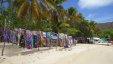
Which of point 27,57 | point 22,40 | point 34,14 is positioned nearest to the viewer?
point 27,57

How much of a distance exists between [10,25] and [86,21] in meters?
49.4

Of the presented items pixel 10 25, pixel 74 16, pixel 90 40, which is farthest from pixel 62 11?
pixel 90 40

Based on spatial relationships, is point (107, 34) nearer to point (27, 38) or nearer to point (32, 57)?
point (27, 38)

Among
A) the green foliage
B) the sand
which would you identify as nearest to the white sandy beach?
the sand

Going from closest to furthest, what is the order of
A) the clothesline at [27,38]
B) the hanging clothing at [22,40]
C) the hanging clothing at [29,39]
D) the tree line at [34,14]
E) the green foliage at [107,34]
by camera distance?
1. the tree line at [34,14]
2. the hanging clothing at [22,40]
3. the clothesline at [27,38]
4. the hanging clothing at [29,39]
5. the green foliage at [107,34]

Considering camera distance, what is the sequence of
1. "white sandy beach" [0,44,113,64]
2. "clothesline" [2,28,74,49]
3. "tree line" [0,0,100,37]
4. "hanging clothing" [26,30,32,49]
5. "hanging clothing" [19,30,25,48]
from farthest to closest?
"hanging clothing" [26,30,32,49], "clothesline" [2,28,74,49], "hanging clothing" [19,30,25,48], "tree line" [0,0,100,37], "white sandy beach" [0,44,113,64]

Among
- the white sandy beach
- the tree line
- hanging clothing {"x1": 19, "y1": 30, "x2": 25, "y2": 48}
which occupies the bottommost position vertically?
the white sandy beach

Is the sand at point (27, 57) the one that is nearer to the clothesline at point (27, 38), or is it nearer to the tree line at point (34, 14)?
the clothesline at point (27, 38)

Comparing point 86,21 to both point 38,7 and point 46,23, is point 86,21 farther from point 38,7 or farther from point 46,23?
point 38,7

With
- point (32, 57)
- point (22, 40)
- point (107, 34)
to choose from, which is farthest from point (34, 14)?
point (107, 34)

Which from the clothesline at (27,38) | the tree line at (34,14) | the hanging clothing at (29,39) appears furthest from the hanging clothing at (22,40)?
the tree line at (34,14)

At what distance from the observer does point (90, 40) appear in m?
88.6

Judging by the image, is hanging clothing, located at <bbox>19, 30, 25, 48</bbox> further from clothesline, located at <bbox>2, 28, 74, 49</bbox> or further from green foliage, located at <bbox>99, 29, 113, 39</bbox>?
green foliage, located at <bbox>99, 29, 113, 39</bbox>

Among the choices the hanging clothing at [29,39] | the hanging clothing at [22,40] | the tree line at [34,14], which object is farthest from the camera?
the hanging clothing at [29,39]
